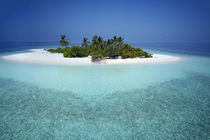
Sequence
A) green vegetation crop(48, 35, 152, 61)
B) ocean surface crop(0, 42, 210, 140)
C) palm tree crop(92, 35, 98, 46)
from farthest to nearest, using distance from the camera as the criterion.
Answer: palm tree crop(92, 35, 98, 46) → green vegetation crop(48, 35, 152, 61) → ocean surface crop(0, 42, 210, 140)

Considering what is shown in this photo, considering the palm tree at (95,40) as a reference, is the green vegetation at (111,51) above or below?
below

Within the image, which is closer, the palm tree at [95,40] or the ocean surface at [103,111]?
the ocean surface at [103,111]

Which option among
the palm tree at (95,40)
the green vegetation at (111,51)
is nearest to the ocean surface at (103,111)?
the green vegetation at (111,51)

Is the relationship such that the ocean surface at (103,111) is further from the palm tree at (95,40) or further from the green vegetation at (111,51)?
the palm tree at (95,40)

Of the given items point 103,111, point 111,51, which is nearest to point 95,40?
point 111,51

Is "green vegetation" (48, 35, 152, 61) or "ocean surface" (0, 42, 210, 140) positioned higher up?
"green vegetation" (48, 35, 152, 61)

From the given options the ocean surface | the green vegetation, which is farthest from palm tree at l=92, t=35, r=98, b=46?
the ocean surface

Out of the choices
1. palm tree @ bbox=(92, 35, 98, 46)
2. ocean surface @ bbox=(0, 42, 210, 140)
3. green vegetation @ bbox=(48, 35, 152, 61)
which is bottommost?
ocean surface @ bbox=(0, 42, 210, 140)

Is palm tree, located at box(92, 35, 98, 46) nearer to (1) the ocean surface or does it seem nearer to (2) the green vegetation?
(2) the green vegetation

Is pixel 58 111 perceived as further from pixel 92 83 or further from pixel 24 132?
pixel 92 83

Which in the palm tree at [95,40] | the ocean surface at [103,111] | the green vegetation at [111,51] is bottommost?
the ocean surface at [103,111]

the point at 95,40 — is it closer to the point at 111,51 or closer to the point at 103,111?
the point at 111,51

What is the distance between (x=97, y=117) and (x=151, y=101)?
5.52 m

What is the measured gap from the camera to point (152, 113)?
36.2 ft
